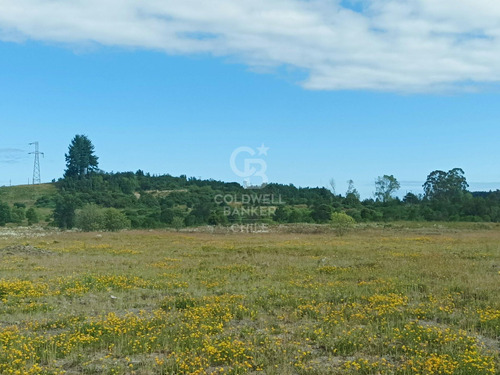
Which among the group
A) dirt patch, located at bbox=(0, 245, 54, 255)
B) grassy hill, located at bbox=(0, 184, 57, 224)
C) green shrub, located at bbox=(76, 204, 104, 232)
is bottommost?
dirt patch, located at bbox=(0, 245, 54, 255)

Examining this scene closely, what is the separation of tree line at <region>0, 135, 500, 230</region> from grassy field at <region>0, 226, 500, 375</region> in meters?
47.7

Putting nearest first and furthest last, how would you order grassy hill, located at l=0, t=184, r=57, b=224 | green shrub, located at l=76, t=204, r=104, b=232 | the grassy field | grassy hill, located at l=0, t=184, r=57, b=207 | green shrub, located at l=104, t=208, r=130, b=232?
the grassy field, green shrub, located at l=104, t=208, r=130, b=232, green shrub, located at l=76, t=204, r=104, b=232, grassy hill, located at l=0, t=184, r=57, b=224, grassy hill, located at l=0, t=184, r=57, b=207

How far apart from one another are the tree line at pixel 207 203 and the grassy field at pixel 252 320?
47.7 m

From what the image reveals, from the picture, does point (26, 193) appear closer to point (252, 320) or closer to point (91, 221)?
point (91, 221)

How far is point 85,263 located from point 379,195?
373ft

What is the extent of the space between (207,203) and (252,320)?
3774 inches

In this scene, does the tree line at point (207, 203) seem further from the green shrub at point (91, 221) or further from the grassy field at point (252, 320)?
the grassy field at point (252, 320)

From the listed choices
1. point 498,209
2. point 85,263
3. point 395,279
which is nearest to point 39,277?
point 85,263

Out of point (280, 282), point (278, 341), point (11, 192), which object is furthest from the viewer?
point (11, 192)

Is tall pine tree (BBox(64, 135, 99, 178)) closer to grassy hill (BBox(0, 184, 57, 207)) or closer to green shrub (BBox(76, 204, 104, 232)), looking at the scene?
grassy hill (BBox(0, 184, 57, 207))

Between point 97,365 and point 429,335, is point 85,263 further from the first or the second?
point 429,335

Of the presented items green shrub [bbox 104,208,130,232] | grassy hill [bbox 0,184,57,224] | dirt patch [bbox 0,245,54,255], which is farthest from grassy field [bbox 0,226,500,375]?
grassy hill [bbox 0,184,57,224]

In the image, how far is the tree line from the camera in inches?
3182

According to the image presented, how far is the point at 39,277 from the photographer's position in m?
17.8
